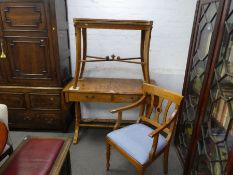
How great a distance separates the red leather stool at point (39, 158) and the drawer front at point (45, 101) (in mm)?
767

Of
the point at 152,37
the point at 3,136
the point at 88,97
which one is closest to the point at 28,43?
the point at 88,97

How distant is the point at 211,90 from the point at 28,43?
1.94 m

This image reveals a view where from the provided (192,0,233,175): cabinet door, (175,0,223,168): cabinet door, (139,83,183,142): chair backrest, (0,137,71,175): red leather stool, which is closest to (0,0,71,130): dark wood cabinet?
(0,137,71,175): red leather stool

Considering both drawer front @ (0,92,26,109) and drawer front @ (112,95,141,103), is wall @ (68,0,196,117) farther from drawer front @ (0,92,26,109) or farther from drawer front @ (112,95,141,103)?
drawer front @ (0,92,26,109)

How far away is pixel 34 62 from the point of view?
2.19 meters

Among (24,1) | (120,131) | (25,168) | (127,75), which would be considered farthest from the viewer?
(127,75)

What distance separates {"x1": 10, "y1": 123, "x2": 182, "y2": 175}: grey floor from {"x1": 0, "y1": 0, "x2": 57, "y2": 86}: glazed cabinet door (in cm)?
80

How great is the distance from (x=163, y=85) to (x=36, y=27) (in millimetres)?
1740

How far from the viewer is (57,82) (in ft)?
7.39

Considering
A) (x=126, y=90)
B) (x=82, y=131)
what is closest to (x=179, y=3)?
(x=126, y=90)

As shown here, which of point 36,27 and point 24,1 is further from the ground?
point 24,1

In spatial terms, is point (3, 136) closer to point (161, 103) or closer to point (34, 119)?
point (34, 119)

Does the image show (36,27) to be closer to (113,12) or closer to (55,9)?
(55,9)

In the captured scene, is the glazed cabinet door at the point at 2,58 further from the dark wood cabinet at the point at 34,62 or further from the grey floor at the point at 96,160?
the grey floor at the point at 96,160
